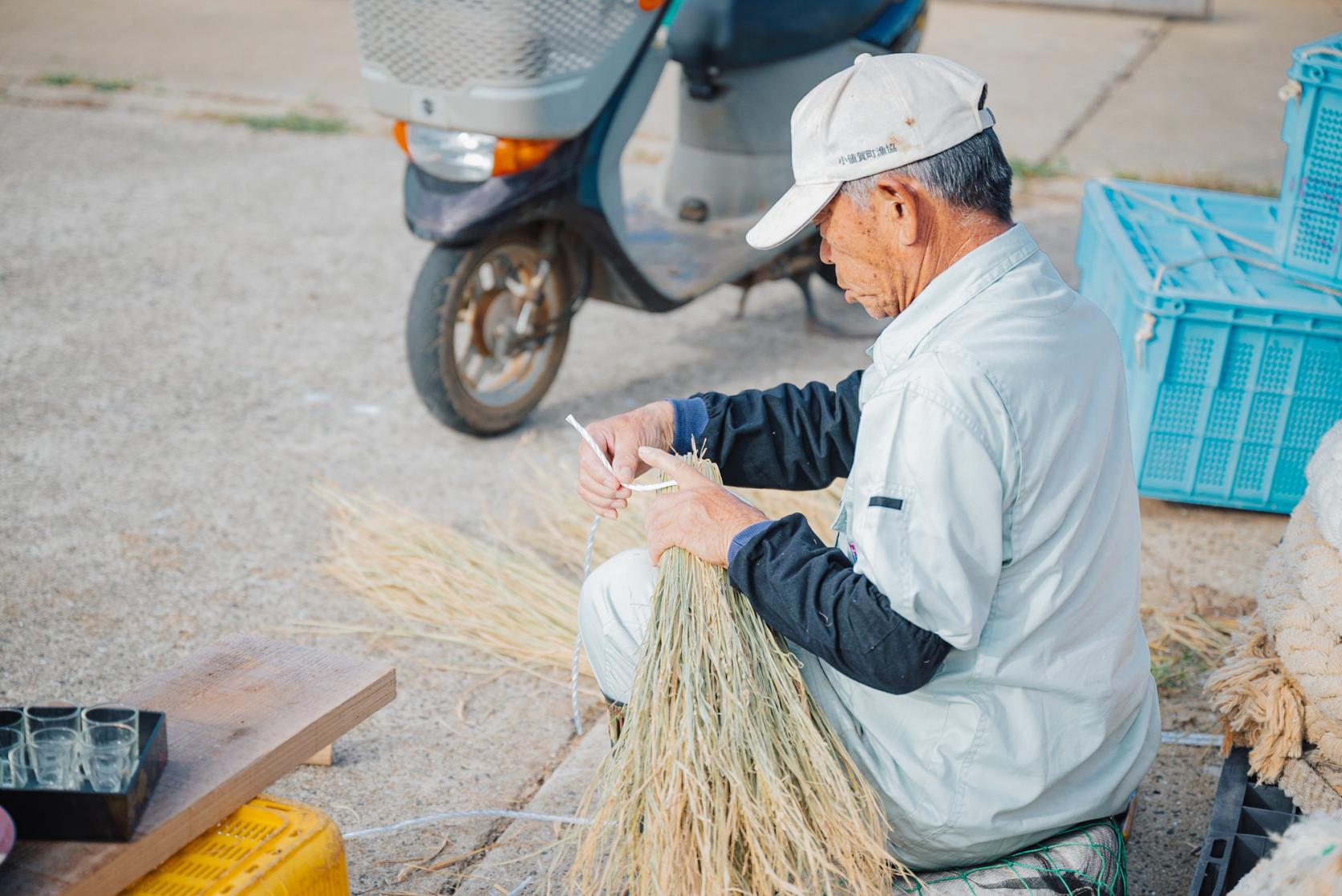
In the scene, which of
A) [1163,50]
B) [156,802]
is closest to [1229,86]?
[1163,50]

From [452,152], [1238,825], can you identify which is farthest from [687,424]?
[452,152]

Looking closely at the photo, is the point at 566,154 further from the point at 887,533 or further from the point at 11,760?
the point at 11,760

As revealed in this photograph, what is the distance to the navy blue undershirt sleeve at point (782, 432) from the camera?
213 cm

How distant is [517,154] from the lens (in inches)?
132

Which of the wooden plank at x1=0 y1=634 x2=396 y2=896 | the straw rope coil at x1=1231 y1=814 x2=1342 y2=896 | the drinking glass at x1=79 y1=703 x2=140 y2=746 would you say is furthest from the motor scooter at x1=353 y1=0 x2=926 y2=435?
the straw rope coil at x1=1231 y1=814 x2=1342 y2=896

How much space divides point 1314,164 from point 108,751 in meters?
2.85

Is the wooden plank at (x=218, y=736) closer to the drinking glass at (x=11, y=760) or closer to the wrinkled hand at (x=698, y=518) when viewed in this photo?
the drinking glass at (x=11, y=760)

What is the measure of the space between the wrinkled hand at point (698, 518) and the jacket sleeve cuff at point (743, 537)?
1cm

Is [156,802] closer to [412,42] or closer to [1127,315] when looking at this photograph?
[412,42]

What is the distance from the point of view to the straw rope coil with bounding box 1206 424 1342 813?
1.97 metres

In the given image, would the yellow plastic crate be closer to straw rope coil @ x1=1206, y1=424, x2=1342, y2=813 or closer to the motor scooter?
straw rope coil @ x1=1206, y1=424, x2=1342, y2=813

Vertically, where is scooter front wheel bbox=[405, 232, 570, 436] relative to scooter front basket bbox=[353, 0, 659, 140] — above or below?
below

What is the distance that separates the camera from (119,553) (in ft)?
10.4

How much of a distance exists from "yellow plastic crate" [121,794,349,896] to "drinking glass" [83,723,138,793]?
14cm
